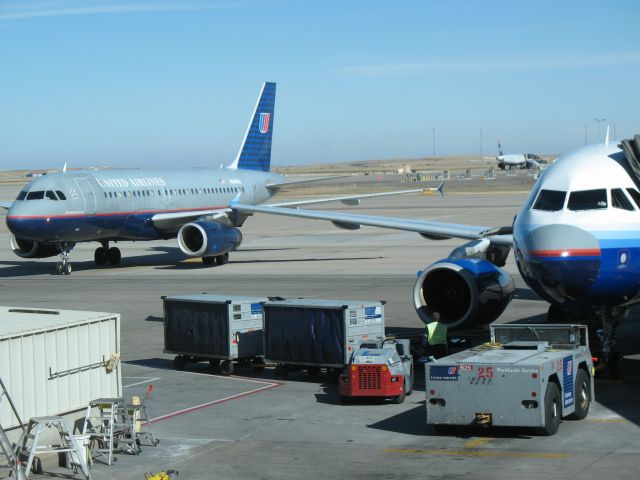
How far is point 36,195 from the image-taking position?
43.1 meters

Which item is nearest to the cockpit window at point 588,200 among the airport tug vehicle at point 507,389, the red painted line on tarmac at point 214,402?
the airport tug vehicle at point 507,389

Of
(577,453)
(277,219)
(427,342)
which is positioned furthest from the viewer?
(277,219)

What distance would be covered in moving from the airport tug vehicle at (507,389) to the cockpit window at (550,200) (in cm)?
260

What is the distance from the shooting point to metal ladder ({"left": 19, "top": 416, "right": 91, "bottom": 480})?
1548 centimetres

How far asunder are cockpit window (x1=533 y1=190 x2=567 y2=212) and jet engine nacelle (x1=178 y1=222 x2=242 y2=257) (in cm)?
2685

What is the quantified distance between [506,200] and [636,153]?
75.2 m

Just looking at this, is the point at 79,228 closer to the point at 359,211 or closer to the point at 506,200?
the point at 359,211

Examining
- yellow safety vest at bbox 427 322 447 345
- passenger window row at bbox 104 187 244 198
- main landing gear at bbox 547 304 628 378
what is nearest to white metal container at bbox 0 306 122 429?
yellow safety vest at bbox 427 322 447 345

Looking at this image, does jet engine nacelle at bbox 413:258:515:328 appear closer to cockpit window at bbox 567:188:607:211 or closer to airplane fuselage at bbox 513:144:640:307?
airplane fuselage at bbox 513:144:640:307

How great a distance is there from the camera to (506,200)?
311 ft

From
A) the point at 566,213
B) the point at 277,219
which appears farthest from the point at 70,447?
the point at 277,219

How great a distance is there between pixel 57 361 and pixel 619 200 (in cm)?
1008

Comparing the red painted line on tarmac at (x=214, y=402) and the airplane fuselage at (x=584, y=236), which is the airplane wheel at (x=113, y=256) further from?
the airplane fuselage at (x=584, y=236)

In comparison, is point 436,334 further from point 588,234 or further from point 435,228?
point 435,228
